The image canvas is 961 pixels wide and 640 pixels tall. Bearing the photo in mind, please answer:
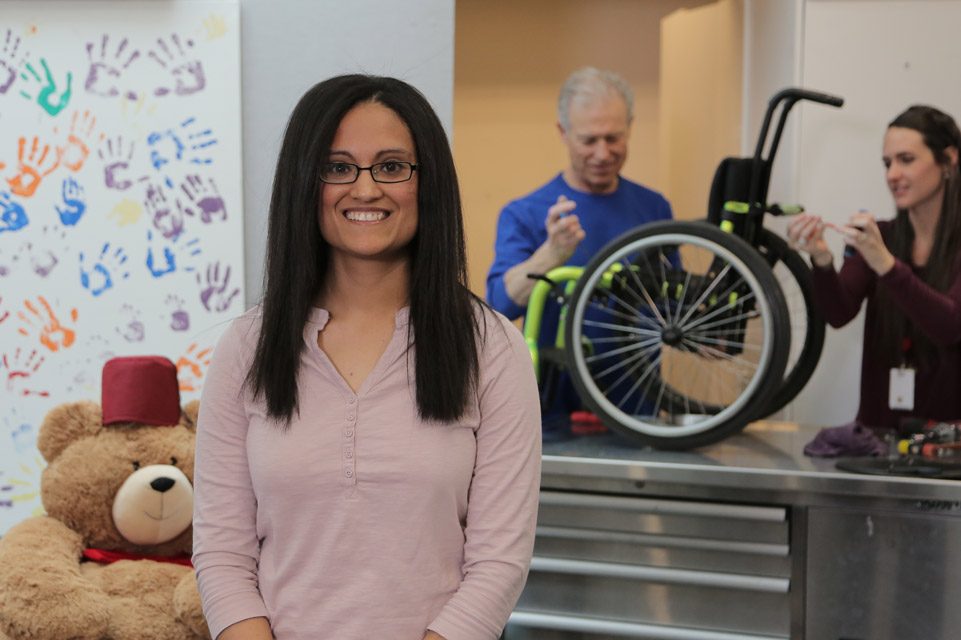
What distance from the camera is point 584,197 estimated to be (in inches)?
90.8

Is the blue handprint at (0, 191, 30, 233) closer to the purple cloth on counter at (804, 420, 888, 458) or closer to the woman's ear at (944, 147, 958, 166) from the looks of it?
the purple cloth on counter at (804, 420, 888, 458)

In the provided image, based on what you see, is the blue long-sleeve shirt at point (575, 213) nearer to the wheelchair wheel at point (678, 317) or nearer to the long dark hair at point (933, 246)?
the wheelchair wheel at point (678, 317)

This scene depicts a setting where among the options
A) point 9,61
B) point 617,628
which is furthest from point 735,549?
point 9,61

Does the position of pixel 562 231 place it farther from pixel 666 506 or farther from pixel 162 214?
pixel 162 214

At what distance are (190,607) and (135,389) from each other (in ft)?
1.27

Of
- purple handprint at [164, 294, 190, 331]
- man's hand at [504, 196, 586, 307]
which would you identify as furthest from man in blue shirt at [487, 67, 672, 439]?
purple handprint at [164, 294, 190, 331]

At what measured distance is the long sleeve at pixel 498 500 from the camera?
3.09 feet

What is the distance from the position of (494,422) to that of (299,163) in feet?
1.09

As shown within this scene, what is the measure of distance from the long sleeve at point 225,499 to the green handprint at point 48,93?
1.21 m

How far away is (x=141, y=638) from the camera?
148 centimetres

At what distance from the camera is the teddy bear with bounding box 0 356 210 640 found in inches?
55.9

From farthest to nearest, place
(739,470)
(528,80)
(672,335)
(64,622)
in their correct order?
(528,80) → (672,335) → (739,470) → (64,622)

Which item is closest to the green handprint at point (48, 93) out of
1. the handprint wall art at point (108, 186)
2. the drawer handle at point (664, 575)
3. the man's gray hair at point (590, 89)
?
the handprint wall art at point (108, 186)

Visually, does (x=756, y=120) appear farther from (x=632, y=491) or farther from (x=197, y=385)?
(x=197, y=385)
